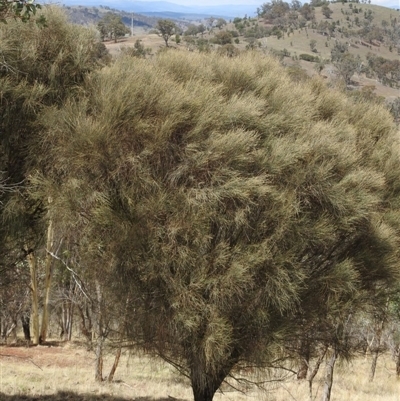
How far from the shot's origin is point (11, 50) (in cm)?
587

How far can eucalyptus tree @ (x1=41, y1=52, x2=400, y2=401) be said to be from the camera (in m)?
5.85

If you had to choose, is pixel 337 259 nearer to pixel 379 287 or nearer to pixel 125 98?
pixel 379 287

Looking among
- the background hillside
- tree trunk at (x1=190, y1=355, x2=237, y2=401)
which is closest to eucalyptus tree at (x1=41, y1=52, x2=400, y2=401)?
tree trunk at (x1=190, y1=355, x2=237, y2=401)

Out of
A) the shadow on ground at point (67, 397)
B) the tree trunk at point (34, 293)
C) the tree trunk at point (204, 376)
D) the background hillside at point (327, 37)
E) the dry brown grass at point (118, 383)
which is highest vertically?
the background hillside at point (327, 37)

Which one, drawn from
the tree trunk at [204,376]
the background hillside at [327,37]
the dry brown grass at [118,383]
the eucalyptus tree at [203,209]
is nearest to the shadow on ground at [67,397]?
the dry brown grass at [118,383]

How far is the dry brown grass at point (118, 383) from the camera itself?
9359 mm

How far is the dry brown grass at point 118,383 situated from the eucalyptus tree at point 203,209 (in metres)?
1.40

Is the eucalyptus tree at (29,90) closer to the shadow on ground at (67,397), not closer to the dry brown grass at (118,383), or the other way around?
the dry brown grass at (118,383)

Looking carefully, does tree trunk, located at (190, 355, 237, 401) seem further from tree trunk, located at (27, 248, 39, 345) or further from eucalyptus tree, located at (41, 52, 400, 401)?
tree trunk, located at (27, 248, 39, 345)

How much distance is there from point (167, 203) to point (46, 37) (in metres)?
2.35

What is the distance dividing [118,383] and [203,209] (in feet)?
24.0

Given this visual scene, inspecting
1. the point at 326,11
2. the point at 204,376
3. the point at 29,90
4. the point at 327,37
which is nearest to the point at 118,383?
the point at 204,376

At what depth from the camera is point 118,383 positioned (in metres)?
11.8

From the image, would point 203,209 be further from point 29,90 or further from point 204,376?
point 29,90
